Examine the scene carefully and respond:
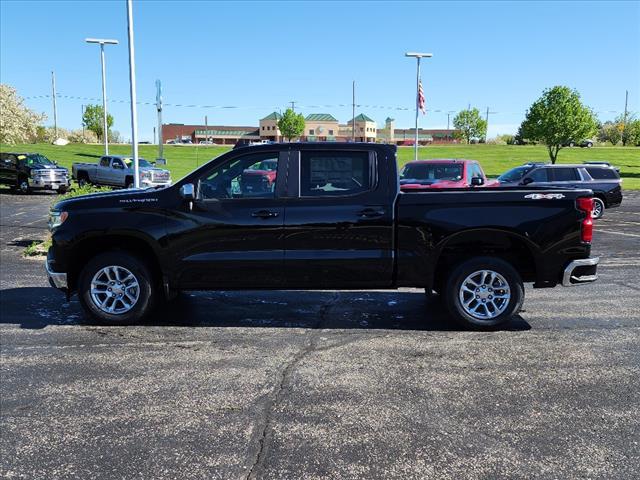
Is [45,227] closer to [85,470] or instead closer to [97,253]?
[97,253]

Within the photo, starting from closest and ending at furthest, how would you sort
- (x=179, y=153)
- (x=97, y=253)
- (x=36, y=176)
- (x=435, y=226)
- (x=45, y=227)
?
(x=435, y=226) → (x=97, y=253) → (x=45, y=227) → (x=36, y=176) → (x=179, y=153)

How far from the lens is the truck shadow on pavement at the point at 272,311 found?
247 inches

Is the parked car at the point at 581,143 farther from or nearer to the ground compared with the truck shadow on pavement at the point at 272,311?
farther from the ground

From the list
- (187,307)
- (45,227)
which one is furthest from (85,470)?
(45,227)

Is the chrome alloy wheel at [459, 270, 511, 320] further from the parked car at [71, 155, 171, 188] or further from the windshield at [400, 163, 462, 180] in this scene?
the parked car at [71, 155, 171, 188]

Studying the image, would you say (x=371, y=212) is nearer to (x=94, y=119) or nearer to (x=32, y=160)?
(x=32, y=160)

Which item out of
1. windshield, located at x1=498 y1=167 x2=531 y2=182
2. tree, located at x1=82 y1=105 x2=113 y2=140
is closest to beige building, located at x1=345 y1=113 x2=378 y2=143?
tree, located at x1=82 y1=105 x2=113 y2=140

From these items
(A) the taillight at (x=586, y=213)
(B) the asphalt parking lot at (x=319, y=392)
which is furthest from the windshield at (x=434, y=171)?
(A) the taillight at (x=586, y=213)

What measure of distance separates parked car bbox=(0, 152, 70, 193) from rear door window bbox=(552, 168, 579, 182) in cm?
2197

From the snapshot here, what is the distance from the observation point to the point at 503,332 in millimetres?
5953

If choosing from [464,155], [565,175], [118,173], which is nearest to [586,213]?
[565,175]

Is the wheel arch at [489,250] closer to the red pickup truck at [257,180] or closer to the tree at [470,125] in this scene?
the red pickup truck at [257,180]

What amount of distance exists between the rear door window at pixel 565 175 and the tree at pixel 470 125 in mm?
109321

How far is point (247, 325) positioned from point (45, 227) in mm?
11459
